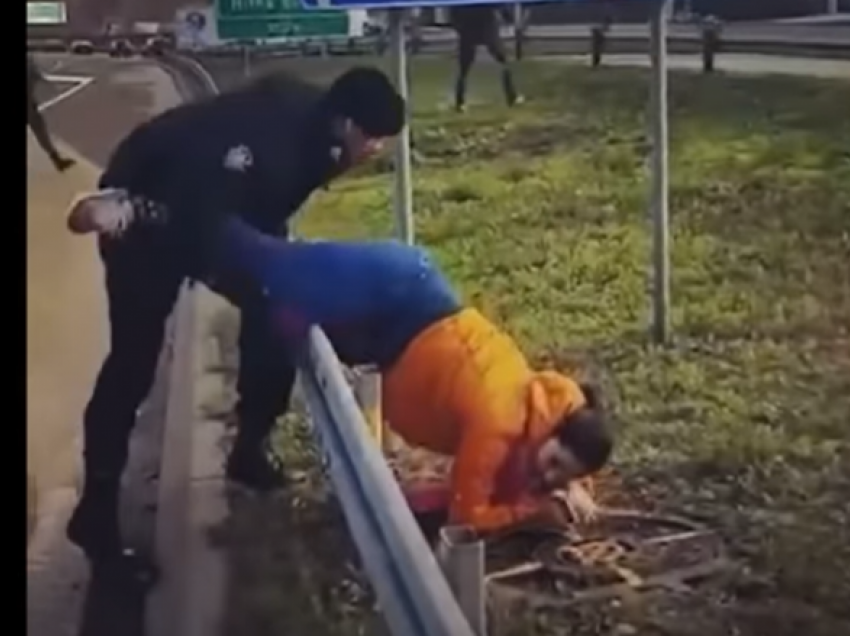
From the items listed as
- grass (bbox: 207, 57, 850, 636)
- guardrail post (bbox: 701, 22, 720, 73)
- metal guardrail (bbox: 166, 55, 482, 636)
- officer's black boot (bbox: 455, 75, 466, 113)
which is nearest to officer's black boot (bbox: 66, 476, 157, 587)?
grass (bbox: 207, 57, 850, 636)

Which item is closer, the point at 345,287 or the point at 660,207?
the point at 345,287

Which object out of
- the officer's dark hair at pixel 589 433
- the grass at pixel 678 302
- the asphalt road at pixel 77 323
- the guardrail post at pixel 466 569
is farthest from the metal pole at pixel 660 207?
the asphalt road at pixel 77 323

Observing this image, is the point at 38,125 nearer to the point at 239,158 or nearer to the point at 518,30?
the point at 239,158

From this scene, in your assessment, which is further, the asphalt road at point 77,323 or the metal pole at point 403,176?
the metal pole at point 403,176

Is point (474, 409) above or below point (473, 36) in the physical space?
below

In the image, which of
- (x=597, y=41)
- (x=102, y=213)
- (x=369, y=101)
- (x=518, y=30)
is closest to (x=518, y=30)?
(x=518, y=30)

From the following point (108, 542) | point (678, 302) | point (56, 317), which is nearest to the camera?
point (56, 317)

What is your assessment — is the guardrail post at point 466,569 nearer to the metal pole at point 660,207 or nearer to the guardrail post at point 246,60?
the metal pole at point 660,207

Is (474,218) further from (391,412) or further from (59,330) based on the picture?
(59,330)
